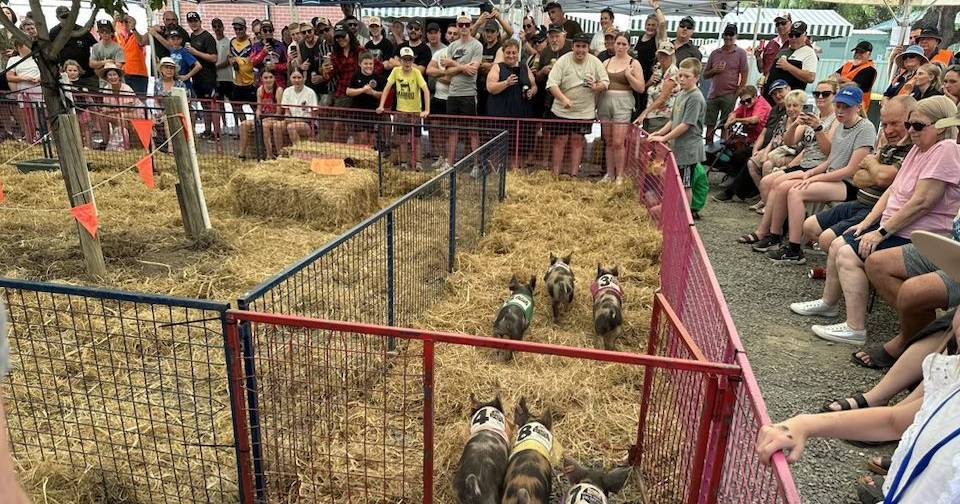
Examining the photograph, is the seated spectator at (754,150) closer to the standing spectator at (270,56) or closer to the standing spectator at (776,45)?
the standing spectator at (776,45)

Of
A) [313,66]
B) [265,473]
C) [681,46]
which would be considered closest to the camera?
[265,473]

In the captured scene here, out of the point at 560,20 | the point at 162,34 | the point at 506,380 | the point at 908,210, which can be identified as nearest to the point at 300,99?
the point at 162,34

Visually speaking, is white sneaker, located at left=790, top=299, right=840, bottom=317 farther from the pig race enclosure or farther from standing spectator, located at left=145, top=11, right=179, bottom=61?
standing spectator, located at left=145, top=11, right=179, bottom=61

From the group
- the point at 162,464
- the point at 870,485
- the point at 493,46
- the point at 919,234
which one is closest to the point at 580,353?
the point at 919,234

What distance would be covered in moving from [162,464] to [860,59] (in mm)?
10352

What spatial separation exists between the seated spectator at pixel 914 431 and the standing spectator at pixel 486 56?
29.6 feet

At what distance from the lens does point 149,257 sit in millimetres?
6309

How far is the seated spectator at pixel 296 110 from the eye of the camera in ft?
34.5

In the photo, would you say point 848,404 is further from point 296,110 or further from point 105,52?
point 105,52

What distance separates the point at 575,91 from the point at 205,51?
7.60m

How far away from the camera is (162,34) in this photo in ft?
43.0

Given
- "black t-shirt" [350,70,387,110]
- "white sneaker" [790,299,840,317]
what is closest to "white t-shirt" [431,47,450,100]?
"black t-shirt" [350,70,387,110]

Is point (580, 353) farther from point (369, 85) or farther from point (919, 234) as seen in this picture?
point (369, 85)

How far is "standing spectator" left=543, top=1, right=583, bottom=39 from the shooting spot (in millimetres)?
10977
